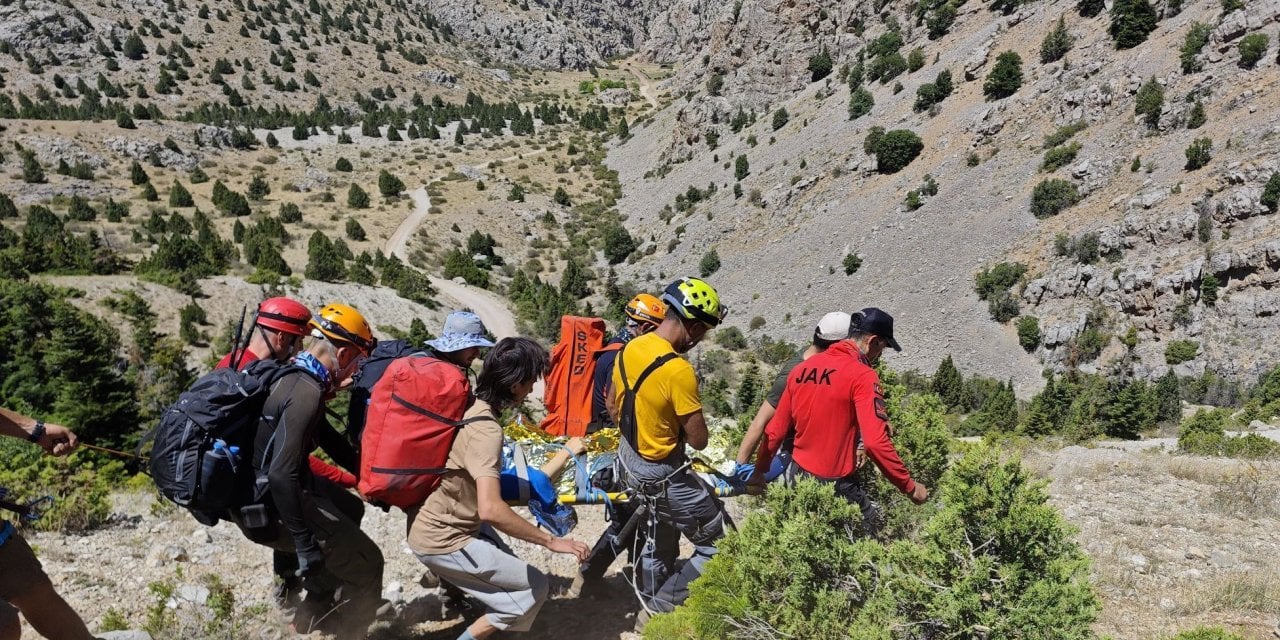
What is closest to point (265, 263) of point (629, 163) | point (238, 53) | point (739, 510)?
point (739, 510)

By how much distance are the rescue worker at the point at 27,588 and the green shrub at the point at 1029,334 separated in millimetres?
23634

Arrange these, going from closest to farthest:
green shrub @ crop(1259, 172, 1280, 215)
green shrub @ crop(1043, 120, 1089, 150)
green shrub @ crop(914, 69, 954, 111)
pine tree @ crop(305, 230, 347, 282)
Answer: green shrub @ crop(1259, 172, 1280, 215) < pine tree @ crop(305, 230, 347, 282) < green shrub @ crop(1043, 120, 1089, 150) < green shrub @ crop(914, 69, 954, 111)

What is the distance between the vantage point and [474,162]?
5094 cm

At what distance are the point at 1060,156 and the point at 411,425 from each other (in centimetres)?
2917

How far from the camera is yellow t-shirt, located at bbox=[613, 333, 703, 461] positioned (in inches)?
124

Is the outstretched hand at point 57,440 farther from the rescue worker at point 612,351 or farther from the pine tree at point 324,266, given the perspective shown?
the pine tree at point 324,266

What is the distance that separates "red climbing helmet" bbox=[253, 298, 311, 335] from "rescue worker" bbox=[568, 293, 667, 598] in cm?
181

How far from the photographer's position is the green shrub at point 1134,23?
88.3 feet

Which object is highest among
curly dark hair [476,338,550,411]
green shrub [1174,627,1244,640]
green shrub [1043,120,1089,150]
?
curly dark hair [476,338,550,411]

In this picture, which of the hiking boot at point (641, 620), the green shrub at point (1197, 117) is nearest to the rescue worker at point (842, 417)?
the hiking boot at point (641, 620)

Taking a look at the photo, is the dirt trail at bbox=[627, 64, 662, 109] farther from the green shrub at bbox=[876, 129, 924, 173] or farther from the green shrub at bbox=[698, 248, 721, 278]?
the green shrub at bbox=[876, 129, 924, 173]

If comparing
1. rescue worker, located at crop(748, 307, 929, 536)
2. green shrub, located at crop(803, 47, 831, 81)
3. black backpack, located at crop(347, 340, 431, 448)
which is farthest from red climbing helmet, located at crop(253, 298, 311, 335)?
green shrub, located at crop(803, 47, 831, 81)

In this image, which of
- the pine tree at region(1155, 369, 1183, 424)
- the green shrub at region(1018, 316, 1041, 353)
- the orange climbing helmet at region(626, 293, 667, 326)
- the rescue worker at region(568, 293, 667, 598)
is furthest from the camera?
the green shrub at region(1018, 316, 1041, 353)

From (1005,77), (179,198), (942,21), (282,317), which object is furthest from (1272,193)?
(179,198)
